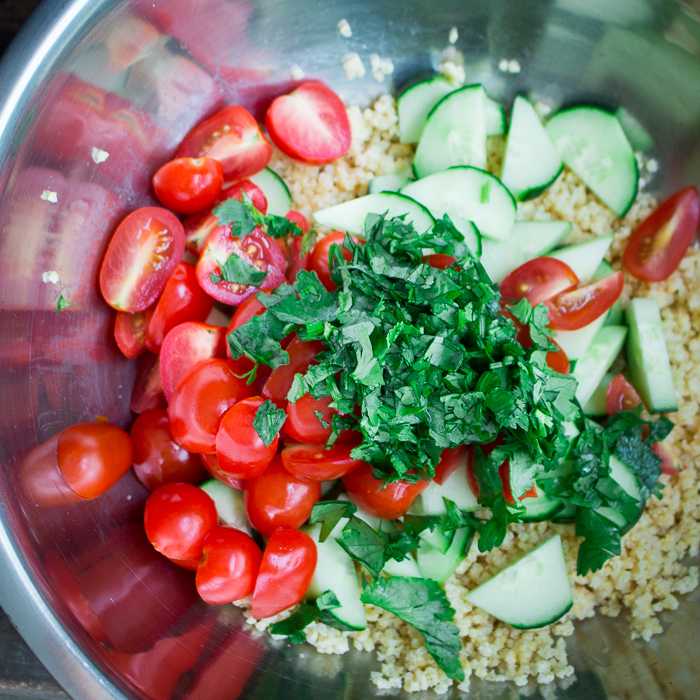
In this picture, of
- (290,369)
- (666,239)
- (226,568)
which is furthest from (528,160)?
(226,568)

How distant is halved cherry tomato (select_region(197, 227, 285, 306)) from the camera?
1.54 metres

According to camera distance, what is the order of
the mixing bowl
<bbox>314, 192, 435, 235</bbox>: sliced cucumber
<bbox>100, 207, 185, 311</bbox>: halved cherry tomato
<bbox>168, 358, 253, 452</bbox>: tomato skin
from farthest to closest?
<bbox>314, 192, 435, 235</bbox>: sliced cucumber → <bbox>100, 207, 185, 311</bbox>: halved cherry tomato → <bbox>168, 358, 253, 452</bbox>: tomato skin → the mixing bowl

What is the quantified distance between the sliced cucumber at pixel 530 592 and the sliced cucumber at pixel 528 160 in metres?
1.07

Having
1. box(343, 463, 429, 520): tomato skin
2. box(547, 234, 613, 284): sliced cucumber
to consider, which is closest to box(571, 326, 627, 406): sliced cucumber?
box(547, 234, 613, 284): sliced cucumber

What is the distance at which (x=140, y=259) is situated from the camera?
153 centimetres

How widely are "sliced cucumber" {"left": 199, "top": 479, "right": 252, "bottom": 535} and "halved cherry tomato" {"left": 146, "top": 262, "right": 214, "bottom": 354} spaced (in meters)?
0.41

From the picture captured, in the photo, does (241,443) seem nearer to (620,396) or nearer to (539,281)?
(539,281)

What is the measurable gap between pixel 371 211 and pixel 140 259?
659 mm

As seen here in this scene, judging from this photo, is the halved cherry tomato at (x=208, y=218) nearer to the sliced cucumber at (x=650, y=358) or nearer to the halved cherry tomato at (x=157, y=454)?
the halved cherry tomato at (x=157, y=454)

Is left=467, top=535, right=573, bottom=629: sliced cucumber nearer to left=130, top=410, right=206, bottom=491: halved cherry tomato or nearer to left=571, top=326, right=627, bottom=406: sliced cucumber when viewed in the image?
left=571, top=326, right=627, bottom=406: sliced cucumber

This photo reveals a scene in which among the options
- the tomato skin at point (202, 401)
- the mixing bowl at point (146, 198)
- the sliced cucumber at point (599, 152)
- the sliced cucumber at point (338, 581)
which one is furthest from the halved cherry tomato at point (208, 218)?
the sliced cucumber at point (599, 152)

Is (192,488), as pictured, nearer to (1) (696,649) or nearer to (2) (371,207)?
(2) (371,207)

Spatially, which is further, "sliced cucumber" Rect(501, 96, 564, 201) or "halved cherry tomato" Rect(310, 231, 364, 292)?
"sliced cucumber" Rect(501, 96, 564, 201)

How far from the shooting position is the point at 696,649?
151 centimetres
